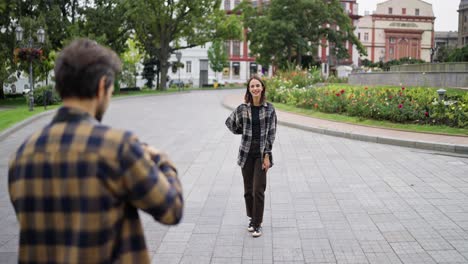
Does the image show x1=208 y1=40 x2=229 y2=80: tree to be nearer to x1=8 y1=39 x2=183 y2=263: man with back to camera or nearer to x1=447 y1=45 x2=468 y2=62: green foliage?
x1=447 y1=45 x2=468 y2=62: green foliage

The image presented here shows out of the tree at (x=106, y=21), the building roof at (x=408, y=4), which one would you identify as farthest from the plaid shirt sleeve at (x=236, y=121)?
the building roof at (x=408, y=4)

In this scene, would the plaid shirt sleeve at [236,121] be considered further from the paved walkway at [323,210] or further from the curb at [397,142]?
the curb at [397,142]

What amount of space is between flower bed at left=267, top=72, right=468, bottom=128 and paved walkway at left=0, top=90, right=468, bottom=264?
141 inches

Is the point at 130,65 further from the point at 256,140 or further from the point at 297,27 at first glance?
the point at 256,140

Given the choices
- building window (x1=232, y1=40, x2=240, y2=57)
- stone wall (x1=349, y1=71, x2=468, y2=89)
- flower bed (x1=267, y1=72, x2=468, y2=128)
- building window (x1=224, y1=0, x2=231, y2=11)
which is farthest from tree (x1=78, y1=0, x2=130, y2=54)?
building window (x1=224, y1=0, x2=231, y2=11)

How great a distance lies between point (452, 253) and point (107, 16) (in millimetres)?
38199

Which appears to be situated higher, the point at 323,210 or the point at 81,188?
the point at 81,188

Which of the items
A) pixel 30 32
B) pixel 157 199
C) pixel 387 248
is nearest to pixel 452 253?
pixel 387 248

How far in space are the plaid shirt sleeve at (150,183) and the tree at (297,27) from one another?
51.4 meters

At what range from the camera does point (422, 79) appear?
22531 millimetres

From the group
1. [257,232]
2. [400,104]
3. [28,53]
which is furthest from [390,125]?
[28,53]

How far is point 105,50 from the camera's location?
2285mm

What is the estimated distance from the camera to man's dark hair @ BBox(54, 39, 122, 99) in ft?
7.13

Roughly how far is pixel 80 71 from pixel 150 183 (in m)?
0.54
